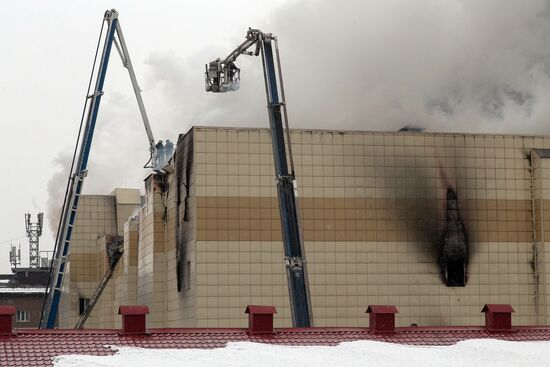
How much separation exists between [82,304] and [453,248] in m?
37.5

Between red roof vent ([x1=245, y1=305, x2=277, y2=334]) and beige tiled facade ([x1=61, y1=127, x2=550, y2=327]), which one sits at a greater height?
beige tiled facade ([x1=61, y1=127, x2=550, y2=327])

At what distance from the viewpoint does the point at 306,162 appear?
175 feet

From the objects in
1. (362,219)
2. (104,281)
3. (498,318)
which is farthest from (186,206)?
(104,281)

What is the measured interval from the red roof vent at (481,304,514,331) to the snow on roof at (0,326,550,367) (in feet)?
1.07

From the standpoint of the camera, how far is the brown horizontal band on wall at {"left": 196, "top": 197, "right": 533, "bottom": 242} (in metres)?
52.0

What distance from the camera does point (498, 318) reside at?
35750mm

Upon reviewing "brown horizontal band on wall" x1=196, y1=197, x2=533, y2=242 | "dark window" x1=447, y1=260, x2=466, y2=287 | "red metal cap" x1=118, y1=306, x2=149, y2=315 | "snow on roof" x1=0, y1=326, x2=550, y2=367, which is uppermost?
"brown horizontal band on wall" x1=196, y1=197, x2=533, y2=242

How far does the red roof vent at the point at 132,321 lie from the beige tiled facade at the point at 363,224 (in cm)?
1952

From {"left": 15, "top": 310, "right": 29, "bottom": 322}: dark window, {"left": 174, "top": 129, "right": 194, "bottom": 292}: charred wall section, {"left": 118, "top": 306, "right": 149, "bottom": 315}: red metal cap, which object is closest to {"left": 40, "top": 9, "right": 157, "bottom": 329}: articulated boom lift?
{"left": 174, "top": 129, "right": 194, "bottom": 292}: charred wall section

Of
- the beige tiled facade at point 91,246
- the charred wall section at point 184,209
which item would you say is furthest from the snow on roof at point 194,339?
the beige tiled facade at point 91,246

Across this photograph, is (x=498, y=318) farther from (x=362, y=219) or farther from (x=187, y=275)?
(x=187, y=275)

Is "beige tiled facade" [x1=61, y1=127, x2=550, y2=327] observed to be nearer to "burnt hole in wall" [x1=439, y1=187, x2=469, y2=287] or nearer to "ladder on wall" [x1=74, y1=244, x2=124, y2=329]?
"burnt hole in wall" [x1=439, y1=187, x2=469, y2=287]

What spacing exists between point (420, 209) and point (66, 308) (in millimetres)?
40051

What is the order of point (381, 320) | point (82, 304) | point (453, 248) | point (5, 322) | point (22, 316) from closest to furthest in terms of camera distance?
1. point (5, 322)
2. point (381, 320)
3. point (453, 248)
4. point (82, 304)
5. point (22, 316)
